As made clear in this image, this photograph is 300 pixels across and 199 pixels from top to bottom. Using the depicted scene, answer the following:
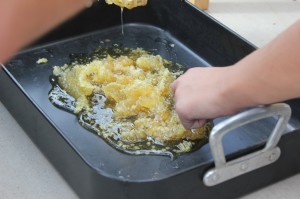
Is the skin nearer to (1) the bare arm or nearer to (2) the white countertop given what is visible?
(1) the bare arm

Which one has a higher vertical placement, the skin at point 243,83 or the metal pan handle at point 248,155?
the skin at point 243,83

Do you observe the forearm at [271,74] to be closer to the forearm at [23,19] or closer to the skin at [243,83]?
the skin at [243,83]

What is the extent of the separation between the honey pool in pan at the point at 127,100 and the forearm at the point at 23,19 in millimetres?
428

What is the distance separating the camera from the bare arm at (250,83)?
636 mm

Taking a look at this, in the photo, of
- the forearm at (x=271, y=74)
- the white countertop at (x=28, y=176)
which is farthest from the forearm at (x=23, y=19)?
the white countertop at (x=28, y=176)

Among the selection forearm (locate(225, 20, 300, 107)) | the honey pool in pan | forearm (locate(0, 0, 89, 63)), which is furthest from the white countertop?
forearm (locate(0, 0, 89, 63))

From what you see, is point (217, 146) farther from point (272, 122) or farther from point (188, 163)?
point (272, 122)

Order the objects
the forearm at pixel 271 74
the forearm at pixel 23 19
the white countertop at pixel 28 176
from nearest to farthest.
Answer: the forearm at pixel 23 19 → the forearm at pixel 271 74 → the white countertop at pixel 28 176

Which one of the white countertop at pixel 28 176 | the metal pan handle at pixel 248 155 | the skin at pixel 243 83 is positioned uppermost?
the skin at pixel 243 83

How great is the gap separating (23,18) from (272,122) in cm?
61

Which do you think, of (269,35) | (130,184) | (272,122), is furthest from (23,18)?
(269,35)

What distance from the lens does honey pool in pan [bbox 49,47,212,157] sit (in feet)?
2.79

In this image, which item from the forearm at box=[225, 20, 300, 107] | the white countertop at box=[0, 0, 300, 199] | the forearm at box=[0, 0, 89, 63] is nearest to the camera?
the forearm at box=[0, 0, 89, 63]

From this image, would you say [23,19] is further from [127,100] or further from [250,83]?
[127,100]
